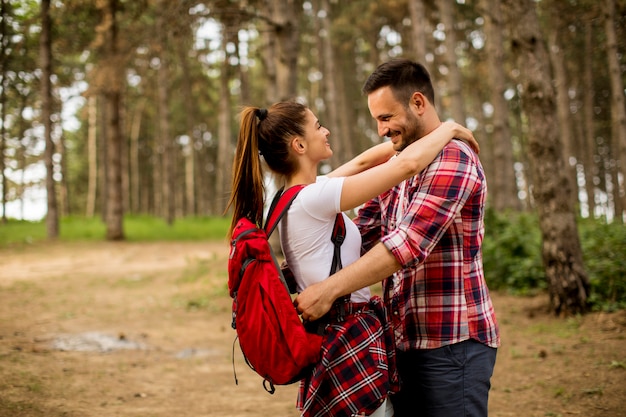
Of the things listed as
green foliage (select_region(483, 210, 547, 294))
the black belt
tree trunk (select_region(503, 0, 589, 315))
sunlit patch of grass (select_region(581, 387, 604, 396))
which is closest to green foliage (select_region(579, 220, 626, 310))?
tree trunk (select_region(503, 0, 589, 315))

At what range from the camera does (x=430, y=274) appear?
2.49 m

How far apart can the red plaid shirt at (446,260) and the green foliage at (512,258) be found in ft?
23.0

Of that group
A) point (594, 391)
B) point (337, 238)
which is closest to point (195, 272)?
point (594, 391)

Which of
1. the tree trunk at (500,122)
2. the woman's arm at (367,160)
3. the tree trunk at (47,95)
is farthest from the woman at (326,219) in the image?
the tree trunk at (47,95)

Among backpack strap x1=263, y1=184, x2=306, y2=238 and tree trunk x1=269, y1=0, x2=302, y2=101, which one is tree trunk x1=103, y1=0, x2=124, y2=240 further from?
backpack strap x1=263, y1=184, x2=306, y2=238

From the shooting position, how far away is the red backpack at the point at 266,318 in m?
2.24

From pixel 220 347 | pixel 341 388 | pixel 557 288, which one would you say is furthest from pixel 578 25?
pixel 341 388

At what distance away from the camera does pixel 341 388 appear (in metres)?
2.33

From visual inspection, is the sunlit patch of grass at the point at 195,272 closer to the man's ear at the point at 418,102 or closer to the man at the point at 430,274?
the man at the point at 430,274

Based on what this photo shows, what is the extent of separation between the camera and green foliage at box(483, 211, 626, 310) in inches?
291

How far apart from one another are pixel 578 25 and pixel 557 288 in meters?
15.0

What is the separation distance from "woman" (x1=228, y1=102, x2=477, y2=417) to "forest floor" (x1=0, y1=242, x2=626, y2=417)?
9.96ft

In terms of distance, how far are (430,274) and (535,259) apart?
24.9ft

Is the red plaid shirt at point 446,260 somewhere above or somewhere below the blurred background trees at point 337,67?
below
